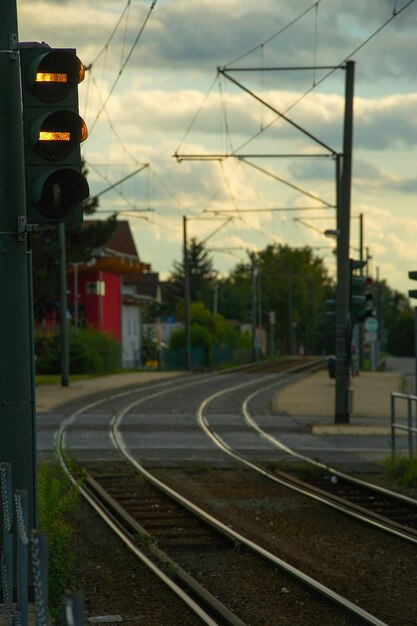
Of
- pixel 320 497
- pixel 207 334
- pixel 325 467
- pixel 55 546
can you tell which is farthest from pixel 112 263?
pixel 55 546

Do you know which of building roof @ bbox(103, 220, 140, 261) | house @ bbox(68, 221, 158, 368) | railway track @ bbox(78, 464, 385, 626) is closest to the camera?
railway track @ bbox(78, 464, 385, 626)

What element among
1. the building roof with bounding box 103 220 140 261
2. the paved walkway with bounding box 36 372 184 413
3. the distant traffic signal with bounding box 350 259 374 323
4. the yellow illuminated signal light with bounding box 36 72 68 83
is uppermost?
the building roof with bounding box 103 220 140 261

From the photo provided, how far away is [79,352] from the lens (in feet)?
204

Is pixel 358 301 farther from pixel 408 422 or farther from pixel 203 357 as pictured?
pixel 203 357

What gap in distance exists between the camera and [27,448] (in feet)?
29.1

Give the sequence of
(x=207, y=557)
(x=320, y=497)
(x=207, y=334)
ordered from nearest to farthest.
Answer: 1. (x=207, y=557)
2. (x=320, y=497)
3. (x=207, y=334)

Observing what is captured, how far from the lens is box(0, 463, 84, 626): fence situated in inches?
196

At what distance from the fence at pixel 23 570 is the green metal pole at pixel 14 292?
249 millimetres

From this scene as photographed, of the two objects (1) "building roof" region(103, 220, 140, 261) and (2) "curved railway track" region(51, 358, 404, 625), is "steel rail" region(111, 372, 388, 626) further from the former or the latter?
(1) "building roof" region(103, 220, 140, 261)

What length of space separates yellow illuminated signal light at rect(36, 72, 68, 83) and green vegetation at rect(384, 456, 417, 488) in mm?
10765

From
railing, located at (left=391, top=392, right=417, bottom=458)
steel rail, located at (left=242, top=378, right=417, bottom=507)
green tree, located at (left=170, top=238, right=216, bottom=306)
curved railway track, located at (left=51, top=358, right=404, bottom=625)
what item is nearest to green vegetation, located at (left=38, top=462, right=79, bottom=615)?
curved railway track, located at (left=51, top=358, right=404, bottom=625)

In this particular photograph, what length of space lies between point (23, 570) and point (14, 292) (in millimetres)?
2479

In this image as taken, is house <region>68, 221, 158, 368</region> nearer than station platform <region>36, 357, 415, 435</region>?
No

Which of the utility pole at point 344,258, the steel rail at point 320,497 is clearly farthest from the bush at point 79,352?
the steel rail at point 320,497
